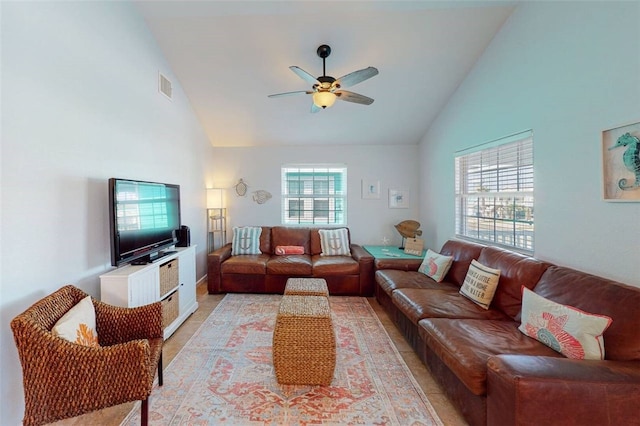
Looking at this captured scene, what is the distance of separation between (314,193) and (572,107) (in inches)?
144

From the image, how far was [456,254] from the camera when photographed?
3.16 meters

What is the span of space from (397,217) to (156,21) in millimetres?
4359

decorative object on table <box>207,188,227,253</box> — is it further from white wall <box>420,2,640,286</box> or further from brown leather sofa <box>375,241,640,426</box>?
white wall <box>420,2,640,286</box>

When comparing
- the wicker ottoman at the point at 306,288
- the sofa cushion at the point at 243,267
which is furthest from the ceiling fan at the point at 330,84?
the sofa cushion at the point at 243,267

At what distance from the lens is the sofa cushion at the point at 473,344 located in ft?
5.09

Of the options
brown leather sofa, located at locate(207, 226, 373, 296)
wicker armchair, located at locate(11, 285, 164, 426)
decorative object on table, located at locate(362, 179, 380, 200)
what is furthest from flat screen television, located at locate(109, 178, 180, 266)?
decorative object on table, located at locate(362, 179, 380, 200)

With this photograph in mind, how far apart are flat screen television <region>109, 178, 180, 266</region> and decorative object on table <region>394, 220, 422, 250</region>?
11.1 feet

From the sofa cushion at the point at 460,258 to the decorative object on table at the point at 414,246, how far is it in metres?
0.85

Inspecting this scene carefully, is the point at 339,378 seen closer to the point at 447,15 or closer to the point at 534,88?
the point at 534,88

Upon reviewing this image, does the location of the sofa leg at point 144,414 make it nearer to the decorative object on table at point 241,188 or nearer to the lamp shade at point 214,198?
the lamp shade at point 214,198

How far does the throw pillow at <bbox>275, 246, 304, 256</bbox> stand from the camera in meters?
4.43

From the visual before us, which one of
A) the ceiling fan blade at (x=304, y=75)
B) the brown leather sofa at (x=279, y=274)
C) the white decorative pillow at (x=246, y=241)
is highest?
the ceiling fan blade at (x=304, y=75)

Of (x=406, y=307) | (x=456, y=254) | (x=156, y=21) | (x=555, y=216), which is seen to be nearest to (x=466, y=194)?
(x=456, y=254)

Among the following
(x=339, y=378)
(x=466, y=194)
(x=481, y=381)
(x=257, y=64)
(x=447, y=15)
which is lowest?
(x=339, y=378)
